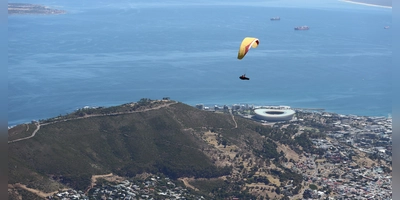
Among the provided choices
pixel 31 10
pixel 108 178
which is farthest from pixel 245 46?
pixel 31 10

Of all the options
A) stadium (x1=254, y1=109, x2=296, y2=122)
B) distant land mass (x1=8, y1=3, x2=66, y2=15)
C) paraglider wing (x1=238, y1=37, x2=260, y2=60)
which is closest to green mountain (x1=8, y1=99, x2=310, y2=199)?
stadium (x1=254, y1=109, x2=296, y2=122)

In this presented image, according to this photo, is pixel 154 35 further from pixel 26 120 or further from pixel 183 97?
pixel 26 120

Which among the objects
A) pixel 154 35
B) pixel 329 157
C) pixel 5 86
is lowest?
pixel 329 157

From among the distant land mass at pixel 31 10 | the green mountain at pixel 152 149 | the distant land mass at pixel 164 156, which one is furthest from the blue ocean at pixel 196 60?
the distant land mass at pixel 164 156

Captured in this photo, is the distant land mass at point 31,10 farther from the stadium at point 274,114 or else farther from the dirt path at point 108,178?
the dirt path at point 108,178

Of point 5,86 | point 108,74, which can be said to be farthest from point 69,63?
point 5,86

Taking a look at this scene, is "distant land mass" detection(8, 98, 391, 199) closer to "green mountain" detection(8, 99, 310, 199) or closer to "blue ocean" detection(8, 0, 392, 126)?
"green mountain" detection(8, 99, 310, 199)
